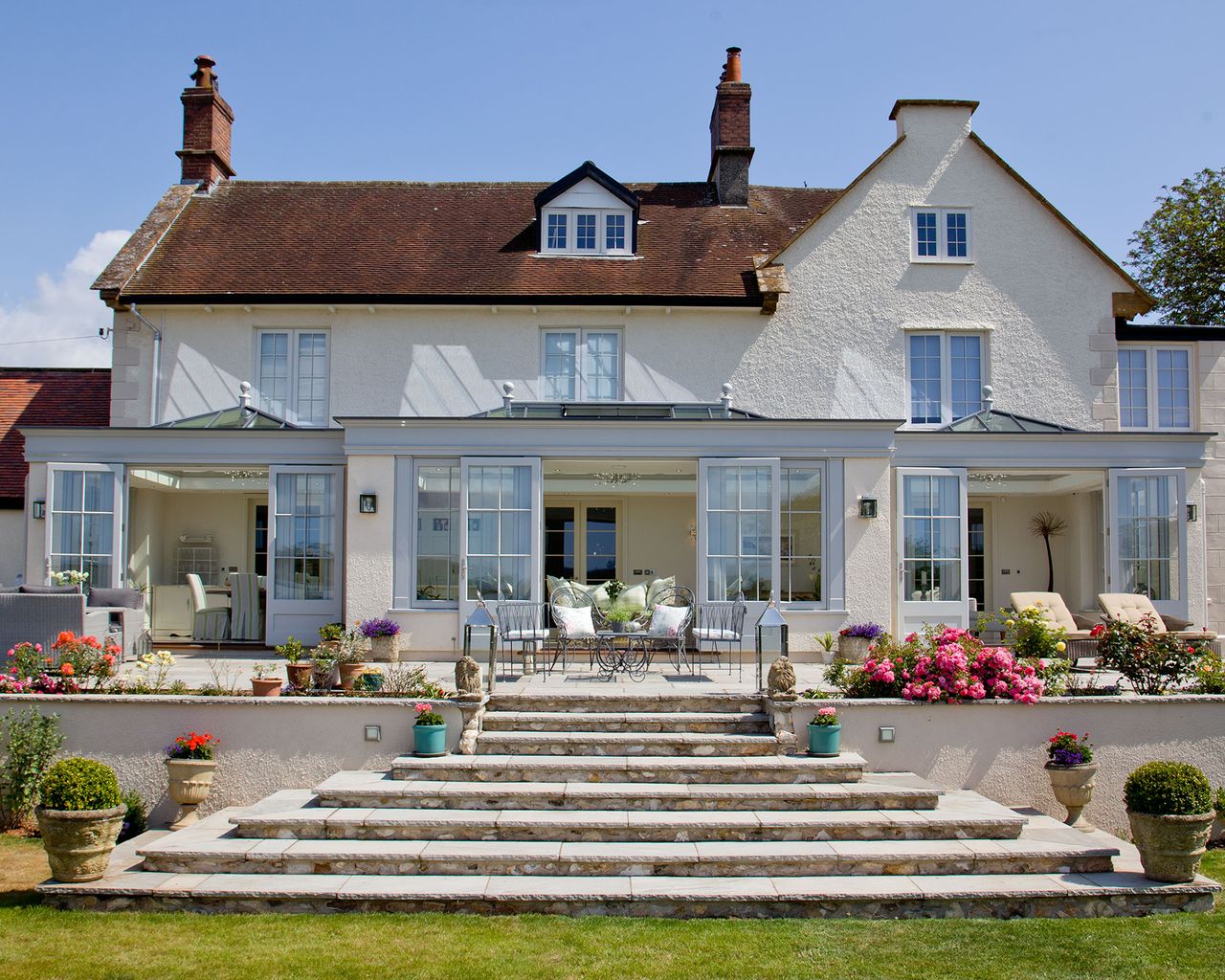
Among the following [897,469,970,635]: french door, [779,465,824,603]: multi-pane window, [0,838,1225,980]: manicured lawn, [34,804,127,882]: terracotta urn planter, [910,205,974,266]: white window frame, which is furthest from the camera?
[910,205,974,266]: white window frame

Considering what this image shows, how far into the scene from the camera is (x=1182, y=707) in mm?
11281

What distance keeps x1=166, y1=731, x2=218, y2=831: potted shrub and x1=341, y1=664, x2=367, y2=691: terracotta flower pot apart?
5.22 feet

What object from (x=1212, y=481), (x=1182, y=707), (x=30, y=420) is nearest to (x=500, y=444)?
(x=1182, y=707)

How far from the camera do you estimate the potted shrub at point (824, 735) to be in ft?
34.7

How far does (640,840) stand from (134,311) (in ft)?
45.2

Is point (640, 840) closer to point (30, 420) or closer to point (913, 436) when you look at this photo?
point (913, 436)

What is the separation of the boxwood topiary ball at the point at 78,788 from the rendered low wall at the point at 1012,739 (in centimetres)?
630

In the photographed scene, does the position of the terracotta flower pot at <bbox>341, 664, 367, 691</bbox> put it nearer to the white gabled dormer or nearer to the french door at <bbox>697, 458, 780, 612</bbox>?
the french door at <bbox>697, 458, 780, 612</bbox>

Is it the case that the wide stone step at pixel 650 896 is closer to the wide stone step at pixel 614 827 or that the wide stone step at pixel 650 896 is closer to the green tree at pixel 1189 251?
the wide stone step at pixel 614 827

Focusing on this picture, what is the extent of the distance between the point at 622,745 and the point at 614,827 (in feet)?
5.31

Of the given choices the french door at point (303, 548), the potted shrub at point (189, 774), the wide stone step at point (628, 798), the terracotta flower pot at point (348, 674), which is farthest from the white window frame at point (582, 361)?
the wide stone step at point (628, 798)

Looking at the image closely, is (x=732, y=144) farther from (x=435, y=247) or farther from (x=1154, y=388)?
(x=1154, y=388)

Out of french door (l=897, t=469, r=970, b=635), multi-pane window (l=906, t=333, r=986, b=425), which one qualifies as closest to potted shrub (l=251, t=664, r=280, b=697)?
french door (l=897, t=469, r=970, b=635)

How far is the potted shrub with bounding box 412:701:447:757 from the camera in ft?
34.7
